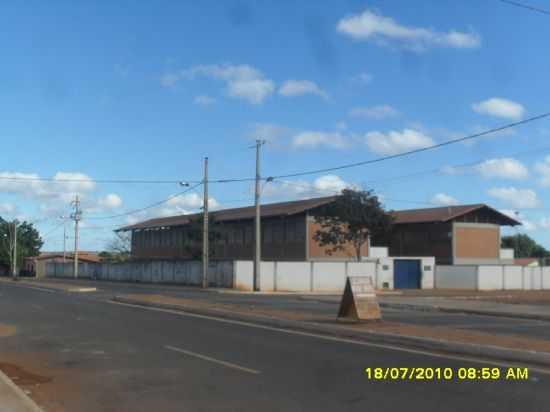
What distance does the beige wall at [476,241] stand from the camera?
70938mm

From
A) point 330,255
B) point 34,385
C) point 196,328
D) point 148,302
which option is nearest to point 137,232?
point 330,255

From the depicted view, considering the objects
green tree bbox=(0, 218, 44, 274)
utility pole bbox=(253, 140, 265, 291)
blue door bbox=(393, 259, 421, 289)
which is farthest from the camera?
green tree bbox=(0, 218, 44, 274)

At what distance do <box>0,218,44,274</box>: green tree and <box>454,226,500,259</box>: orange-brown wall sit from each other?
69809 millimetres

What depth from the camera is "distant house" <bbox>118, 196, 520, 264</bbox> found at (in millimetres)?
65500

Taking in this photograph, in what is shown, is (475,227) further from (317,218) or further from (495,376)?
(495,376)

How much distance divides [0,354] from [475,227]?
211ft

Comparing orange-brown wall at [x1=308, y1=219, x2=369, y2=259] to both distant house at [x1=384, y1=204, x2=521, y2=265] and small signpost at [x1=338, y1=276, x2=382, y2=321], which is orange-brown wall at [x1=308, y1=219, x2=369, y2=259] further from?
small signpost at [x1=338, y1=276, x2=382, y2=321]

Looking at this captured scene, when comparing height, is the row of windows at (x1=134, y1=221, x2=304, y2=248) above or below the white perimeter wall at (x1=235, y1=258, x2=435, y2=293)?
above

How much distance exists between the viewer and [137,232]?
97438 millimetres

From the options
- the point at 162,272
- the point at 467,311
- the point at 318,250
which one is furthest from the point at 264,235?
the point at 467,311

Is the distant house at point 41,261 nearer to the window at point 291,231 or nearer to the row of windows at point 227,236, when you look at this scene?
the row of windows at point 227,236

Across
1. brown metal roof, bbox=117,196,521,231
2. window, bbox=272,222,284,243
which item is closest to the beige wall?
brown metal roof, bbox=117,196,521,231

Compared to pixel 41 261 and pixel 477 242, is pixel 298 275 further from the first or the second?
pixel 41 261

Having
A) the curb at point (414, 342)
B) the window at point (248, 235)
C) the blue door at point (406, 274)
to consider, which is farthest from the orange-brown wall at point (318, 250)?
the curb at point (414, 342)
